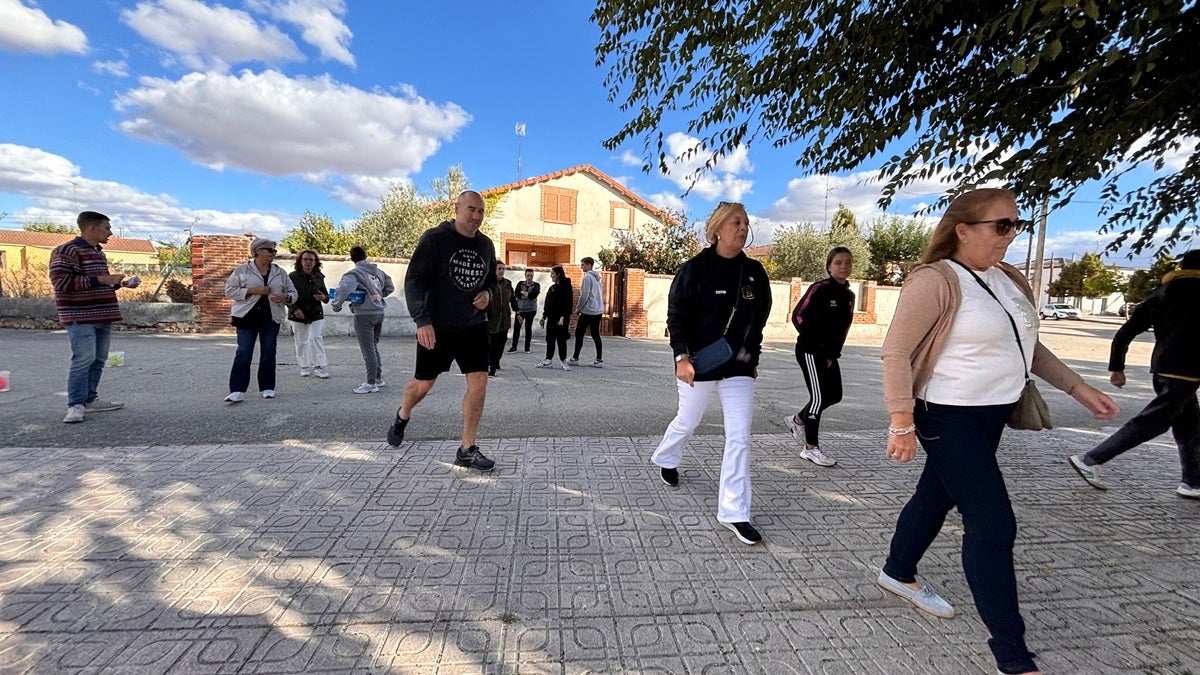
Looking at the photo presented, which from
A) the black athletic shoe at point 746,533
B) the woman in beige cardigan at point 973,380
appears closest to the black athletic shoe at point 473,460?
the black athletic shoe at point 746,533

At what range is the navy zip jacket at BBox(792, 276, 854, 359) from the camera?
4176 mm

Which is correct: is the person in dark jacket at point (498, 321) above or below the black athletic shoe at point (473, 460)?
above

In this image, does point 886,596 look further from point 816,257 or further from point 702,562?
point 816,257

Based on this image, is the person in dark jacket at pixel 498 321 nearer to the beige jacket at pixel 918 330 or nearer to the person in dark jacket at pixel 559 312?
the person in dark jacket at pixel 559 312

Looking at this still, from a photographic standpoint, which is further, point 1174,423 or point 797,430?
point 797,430

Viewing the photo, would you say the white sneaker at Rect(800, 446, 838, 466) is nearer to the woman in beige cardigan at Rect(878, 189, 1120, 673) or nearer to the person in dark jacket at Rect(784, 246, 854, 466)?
the person in dark jacket at Rect(784, 246, 854, 466)

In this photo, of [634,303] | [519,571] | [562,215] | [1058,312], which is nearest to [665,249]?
[634,303]

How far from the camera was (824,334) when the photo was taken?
13.8ft

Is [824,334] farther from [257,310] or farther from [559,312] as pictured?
[257,310]

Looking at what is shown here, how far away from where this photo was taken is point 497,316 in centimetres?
753

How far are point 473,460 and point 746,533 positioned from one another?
6.36ft

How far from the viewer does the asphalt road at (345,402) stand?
4.65 m

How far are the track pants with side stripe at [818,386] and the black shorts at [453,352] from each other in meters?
2.46

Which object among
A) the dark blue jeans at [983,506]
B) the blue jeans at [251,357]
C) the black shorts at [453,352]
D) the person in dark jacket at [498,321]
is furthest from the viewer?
the person in dark jacket at [498,321]
